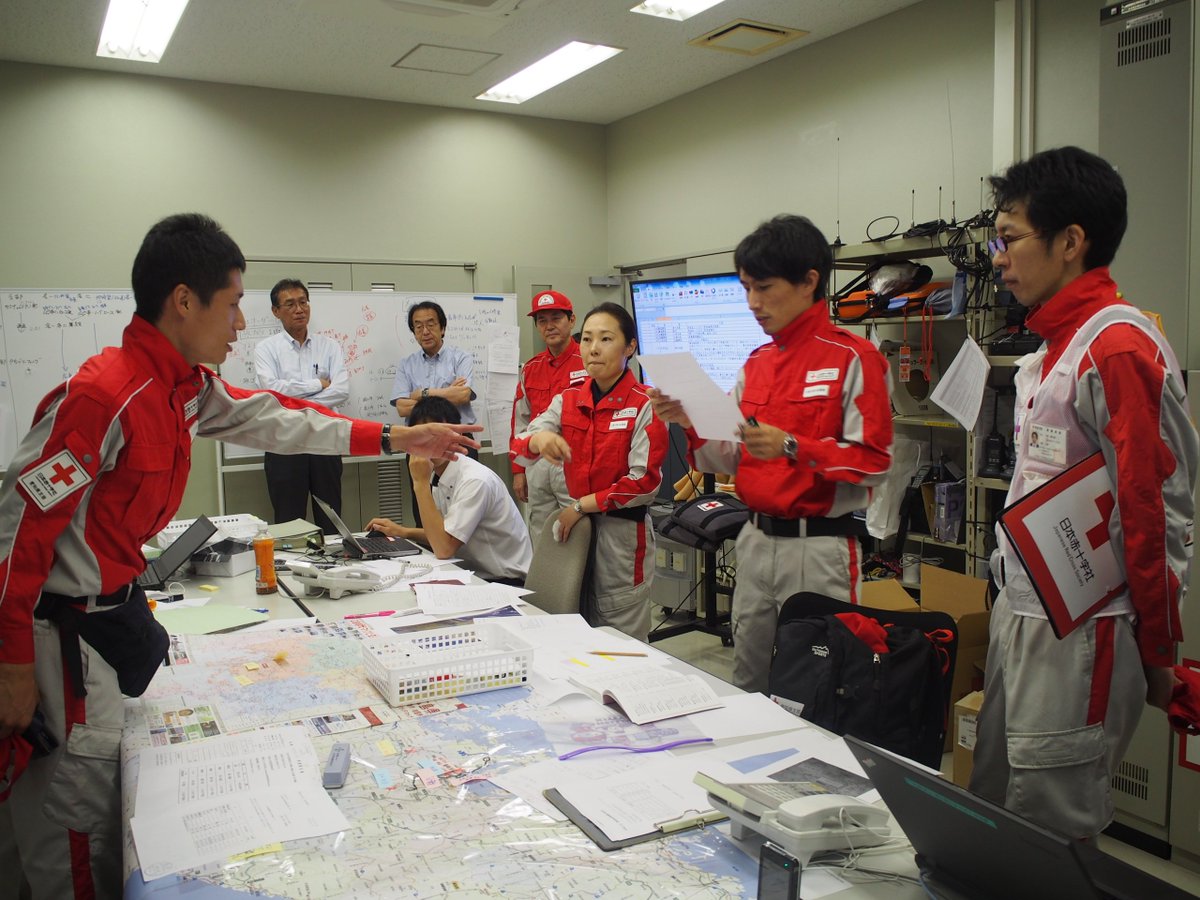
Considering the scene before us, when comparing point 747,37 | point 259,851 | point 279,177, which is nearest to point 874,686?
point 259,851

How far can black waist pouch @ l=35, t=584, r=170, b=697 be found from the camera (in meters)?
1.56

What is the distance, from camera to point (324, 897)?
3.55 ft

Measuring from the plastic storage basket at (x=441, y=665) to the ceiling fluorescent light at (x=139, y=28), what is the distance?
3.61m

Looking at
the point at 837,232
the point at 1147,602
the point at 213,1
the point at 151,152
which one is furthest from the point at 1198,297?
the point at 151,152

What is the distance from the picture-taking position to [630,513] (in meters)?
3.00

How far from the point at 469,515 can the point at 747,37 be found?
309 centimetres

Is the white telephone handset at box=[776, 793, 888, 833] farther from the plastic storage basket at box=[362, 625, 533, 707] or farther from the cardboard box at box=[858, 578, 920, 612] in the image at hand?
the cardboard box at box=[858, 578, 920, 612]

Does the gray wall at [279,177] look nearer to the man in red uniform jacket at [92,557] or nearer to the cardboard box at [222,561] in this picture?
the cardboard box at [222,561]

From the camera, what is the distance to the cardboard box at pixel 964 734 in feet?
8.66

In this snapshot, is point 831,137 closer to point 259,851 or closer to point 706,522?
point 706,522

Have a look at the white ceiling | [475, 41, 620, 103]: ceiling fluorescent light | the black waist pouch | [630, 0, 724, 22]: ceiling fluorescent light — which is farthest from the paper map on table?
[475, 41, 620, 103]: ceiling fluorescent light

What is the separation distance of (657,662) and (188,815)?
0.97 m

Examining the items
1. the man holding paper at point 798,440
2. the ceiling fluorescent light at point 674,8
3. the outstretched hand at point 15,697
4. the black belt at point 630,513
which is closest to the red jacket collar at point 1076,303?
the man holding paper at point 798,440

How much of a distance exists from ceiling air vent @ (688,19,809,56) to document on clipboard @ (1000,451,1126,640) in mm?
3486
